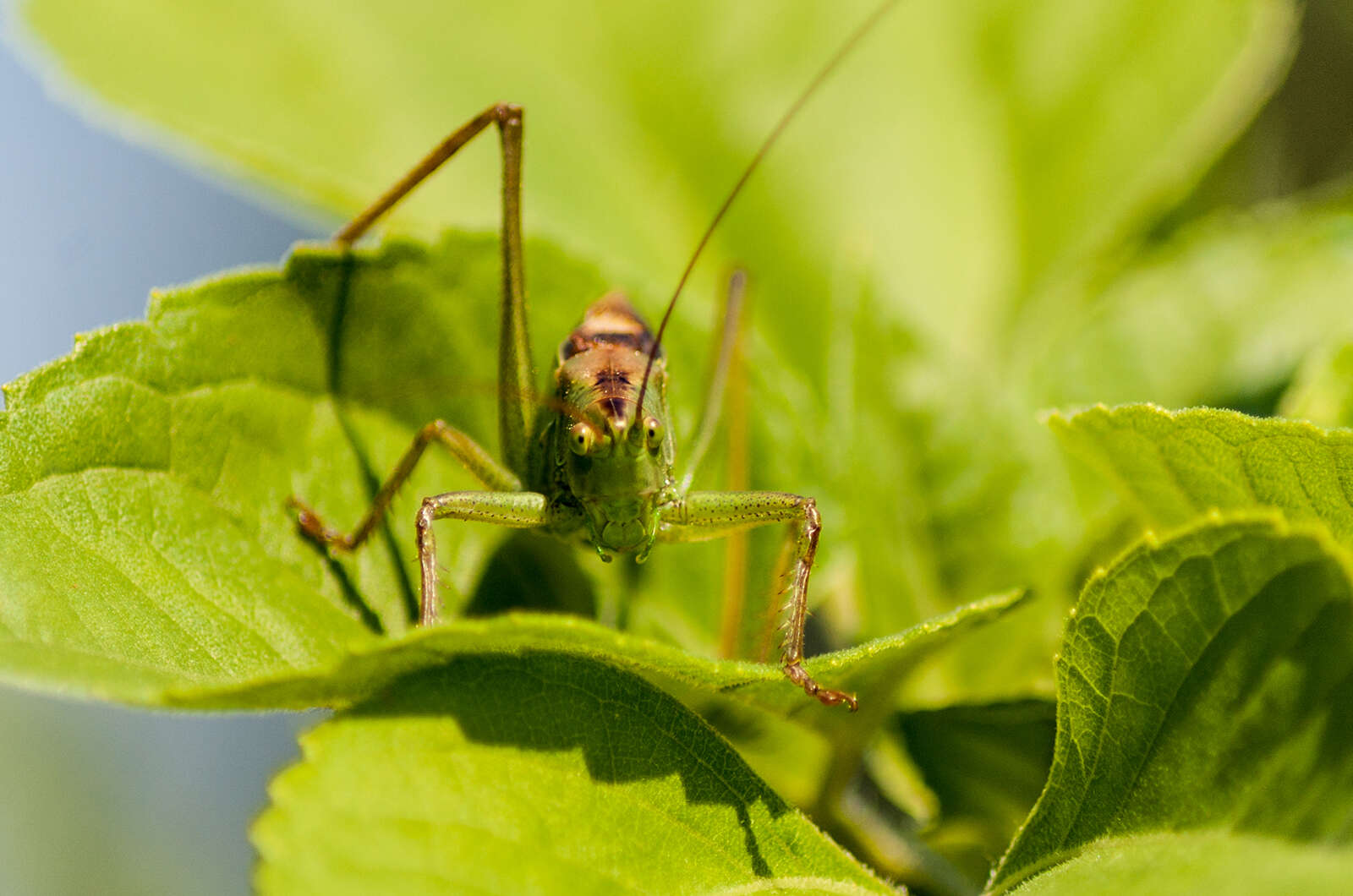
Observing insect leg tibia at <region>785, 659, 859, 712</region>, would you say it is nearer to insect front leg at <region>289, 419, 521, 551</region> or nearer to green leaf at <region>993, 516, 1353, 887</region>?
green leaf at <region>993, 516, 1353, 887</region>

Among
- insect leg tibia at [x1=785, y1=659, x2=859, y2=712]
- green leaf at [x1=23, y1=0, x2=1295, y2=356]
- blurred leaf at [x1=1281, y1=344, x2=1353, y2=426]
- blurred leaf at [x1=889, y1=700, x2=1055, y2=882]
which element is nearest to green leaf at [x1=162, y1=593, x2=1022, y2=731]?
insect leg tibia at [x1=785, y1=659, x2=859, y2=712]

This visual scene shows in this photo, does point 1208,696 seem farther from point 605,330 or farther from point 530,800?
point 605,330

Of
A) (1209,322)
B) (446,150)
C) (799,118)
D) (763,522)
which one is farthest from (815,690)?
(799,118)

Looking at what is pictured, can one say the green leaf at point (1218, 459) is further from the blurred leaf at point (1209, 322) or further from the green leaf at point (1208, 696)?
the blurred leaf at point (1209, 322)

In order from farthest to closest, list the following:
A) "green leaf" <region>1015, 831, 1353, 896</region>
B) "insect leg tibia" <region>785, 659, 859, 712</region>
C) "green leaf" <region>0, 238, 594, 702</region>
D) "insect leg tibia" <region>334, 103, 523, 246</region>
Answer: "insect leg tibia" <region>334, 103, 523, 246</region>, "insect leg tibia" <region>785, 659, 859, 712</region>, "green leaf" <region>0, 238, 594, 702</region>, "green leaf" <region>1015, 831, 1353, 896</region>

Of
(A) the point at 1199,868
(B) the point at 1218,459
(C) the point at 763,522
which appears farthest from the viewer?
(C) the point at 763,522

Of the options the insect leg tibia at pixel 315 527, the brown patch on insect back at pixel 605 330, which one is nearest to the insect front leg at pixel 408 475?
the insect leg tibia at pixel 315 527

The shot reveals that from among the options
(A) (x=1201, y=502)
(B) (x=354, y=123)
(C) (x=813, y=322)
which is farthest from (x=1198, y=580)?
(B) (x=354, y=123)

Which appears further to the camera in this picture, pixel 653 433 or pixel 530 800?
pixel 653 433
